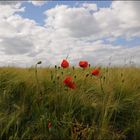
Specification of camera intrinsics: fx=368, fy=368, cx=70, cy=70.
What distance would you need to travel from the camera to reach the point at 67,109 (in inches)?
173

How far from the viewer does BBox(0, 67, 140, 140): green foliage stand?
155 inches

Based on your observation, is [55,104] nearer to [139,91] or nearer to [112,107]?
[112,107]

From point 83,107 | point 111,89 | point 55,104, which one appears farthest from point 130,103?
point 55,104

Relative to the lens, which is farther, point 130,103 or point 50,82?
point 50,82

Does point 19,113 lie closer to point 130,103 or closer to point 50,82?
point 50,82

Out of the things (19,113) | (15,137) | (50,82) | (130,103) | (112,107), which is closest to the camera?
(15,137)

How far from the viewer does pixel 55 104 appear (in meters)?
4.43

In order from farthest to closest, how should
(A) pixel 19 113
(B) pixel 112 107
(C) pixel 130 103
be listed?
(C) pixel 130 103 < (B) pixel 112 107 < (A) pixel 19 113

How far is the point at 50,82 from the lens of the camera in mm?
5086

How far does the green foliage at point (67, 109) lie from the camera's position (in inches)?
155

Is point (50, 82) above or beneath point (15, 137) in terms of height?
above

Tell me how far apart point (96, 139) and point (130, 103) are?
1.03 m

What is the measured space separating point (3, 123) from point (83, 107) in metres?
1.00

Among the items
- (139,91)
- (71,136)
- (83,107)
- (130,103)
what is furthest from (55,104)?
(139,91)
